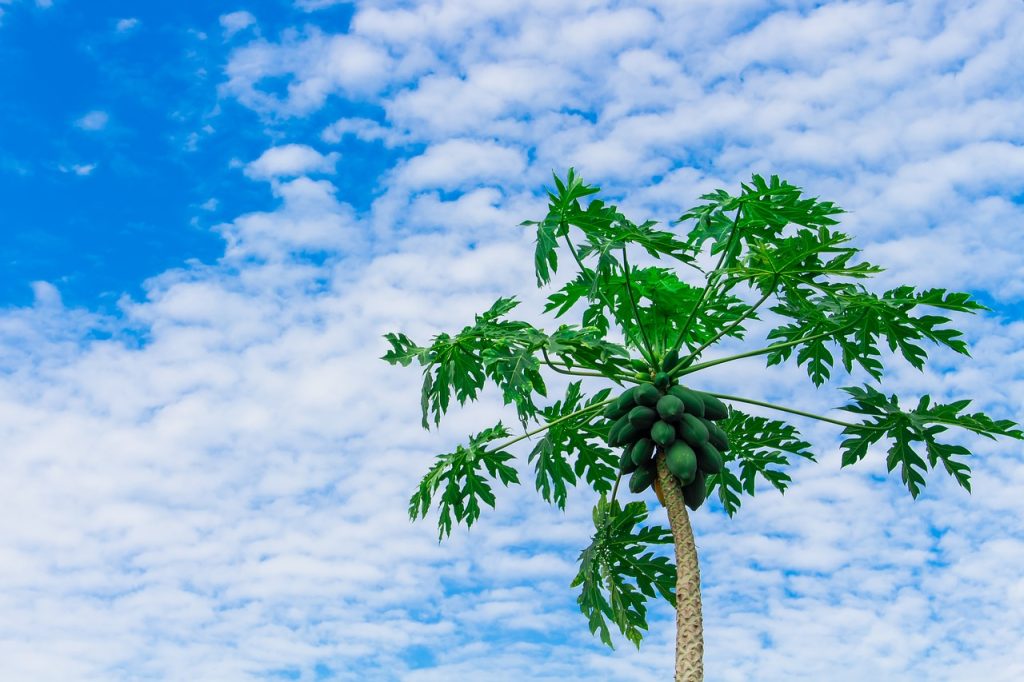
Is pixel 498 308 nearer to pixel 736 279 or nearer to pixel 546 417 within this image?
pixel 546 417

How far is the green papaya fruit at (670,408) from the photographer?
26.3 ft

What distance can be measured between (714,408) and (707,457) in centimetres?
46

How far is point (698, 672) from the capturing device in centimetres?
761

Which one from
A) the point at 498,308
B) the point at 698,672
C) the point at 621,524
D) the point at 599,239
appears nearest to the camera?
the point at 698,672

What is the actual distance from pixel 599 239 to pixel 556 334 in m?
0.88

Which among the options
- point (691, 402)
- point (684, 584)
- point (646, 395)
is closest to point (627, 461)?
point (646, 395)

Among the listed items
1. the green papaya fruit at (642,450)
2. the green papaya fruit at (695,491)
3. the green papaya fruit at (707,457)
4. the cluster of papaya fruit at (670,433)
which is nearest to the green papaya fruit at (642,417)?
the cluster of papaya fruit at (670,433)

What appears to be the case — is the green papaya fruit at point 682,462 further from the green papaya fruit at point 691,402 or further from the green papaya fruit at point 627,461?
the green papaya fruit at point 627,461

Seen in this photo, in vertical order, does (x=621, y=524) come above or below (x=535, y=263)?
below

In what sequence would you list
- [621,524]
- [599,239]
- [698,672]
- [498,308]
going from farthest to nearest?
1. [621,524]
2. [498,308]
3. [599,239]
4. [698,672]

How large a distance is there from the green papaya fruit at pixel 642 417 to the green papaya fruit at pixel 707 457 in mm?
427

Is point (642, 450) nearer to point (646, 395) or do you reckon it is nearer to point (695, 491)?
point (646, 395)

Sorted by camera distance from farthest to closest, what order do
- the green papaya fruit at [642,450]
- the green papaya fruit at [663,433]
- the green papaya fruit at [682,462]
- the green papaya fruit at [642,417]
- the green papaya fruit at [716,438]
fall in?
the green papaya fruit at [716,438]
the green papaya fruit at [642,450]
the green papaya fruit at [642,417]
the green papaya fruit at [663,433]
the green papaya fruit at [682,462]

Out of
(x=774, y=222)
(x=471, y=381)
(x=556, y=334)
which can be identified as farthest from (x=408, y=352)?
(x=774, y=222)
